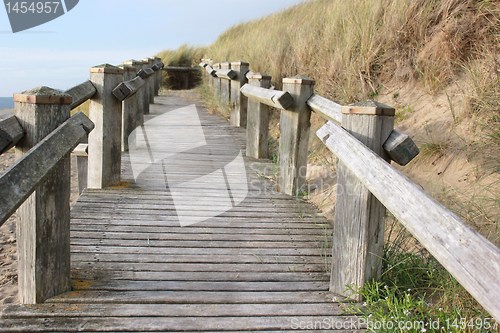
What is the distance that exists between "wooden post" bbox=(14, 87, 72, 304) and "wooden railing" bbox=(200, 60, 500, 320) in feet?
4.56

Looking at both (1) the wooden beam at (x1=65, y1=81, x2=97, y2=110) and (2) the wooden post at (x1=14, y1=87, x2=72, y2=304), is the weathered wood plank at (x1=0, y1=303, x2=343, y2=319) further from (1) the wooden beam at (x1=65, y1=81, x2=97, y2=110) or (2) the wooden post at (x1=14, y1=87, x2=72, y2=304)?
(1) the wooden beam at (x1=65, y1=81, x2=97, y2=110)

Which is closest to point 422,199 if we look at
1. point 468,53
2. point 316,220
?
point 316,220

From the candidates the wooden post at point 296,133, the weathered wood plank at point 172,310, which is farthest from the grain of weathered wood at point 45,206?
the wooden post at point 296,133

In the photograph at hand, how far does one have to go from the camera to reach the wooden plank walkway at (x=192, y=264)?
7.82 feet

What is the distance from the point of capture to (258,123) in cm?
608

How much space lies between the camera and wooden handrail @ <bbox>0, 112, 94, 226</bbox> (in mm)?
1747

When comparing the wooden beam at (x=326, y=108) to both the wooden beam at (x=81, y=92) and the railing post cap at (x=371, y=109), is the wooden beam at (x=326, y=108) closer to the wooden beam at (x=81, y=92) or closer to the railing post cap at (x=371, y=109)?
the railing post cap at (x=371, y=109)

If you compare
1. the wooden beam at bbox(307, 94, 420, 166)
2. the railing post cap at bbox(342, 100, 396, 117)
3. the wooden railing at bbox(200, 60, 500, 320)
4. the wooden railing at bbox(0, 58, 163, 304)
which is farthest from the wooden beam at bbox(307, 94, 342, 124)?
the wooden railing at bbox(0, 58, 163, 304)

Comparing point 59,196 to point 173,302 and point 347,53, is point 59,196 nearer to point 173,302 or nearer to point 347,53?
point 173,302

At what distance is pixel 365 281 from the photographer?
2.60m

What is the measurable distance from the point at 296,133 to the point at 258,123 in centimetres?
161

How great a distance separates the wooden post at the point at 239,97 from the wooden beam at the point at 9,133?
619cm

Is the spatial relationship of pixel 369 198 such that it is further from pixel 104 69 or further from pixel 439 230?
pixel 104 69

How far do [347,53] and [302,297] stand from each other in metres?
Answer: 4.55
